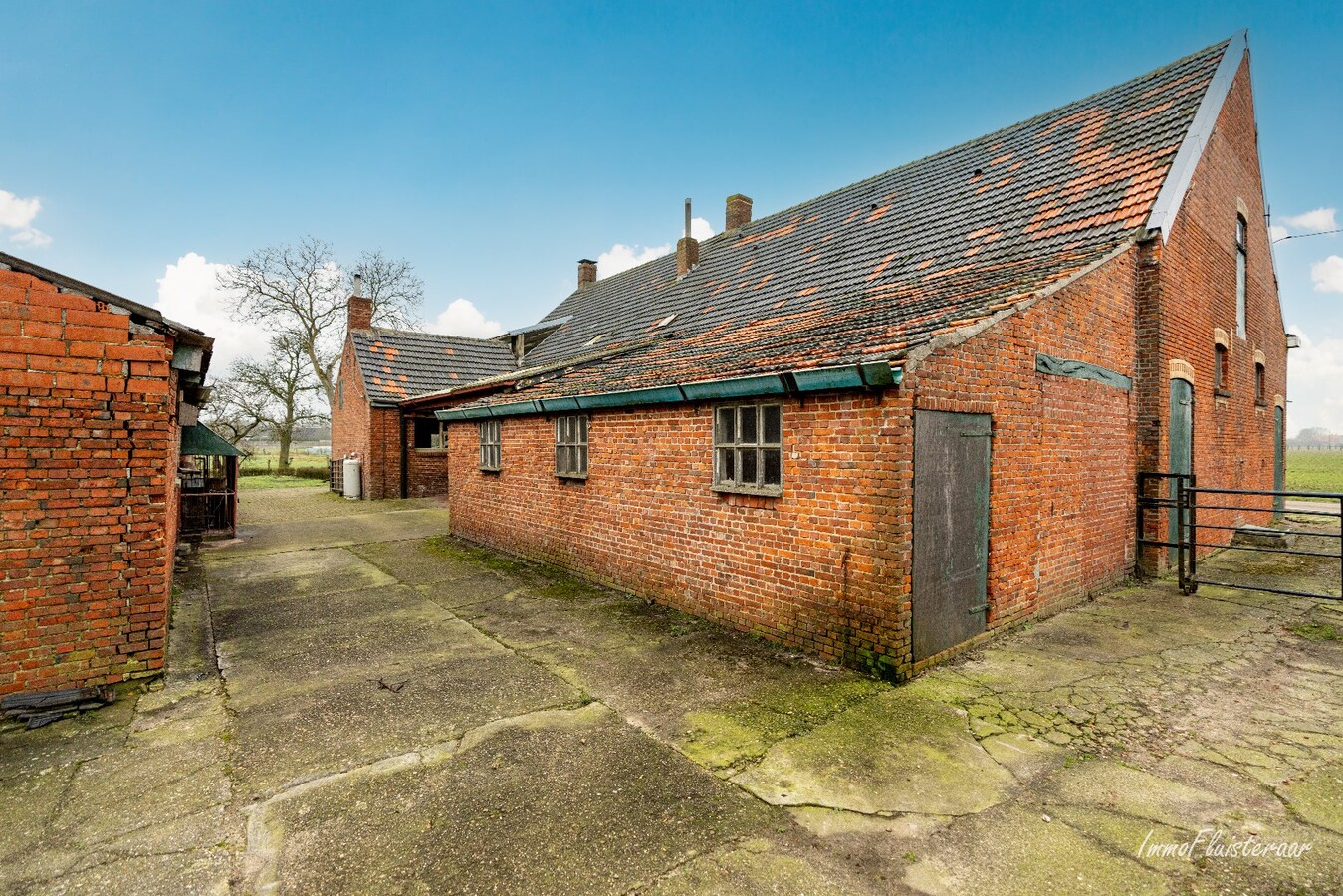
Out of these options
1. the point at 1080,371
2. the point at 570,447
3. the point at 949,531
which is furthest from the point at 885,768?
the point at 570,447

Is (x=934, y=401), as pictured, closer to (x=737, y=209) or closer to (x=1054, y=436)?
(x=1054, y=436)

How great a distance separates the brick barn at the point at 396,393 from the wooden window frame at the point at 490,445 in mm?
9053

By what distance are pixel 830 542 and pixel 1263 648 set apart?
4321 millimetres

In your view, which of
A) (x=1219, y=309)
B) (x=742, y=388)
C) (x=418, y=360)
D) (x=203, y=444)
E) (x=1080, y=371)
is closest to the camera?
(x=742, y=388)

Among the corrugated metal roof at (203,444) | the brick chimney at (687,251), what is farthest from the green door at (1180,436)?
the corrugated metal roof at (203,444)

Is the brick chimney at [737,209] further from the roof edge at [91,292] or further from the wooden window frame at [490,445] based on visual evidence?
the roof edge at [91,292]

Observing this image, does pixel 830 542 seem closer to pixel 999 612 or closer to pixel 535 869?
pixel 999 612

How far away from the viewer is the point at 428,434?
19984 mm

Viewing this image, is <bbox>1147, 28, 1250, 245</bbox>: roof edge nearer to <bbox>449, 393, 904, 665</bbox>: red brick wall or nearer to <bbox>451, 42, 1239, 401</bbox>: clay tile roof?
<bbox>451, 42, 1239, 401</bbox>: clay tile roof

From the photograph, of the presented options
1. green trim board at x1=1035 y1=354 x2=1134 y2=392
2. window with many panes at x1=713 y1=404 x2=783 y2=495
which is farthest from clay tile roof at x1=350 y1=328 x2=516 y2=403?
green trim board at x1=1035 y1=354 x2=1134 y2=392

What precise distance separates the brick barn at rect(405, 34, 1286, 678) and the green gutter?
3 centimetres

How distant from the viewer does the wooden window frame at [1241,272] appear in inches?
420

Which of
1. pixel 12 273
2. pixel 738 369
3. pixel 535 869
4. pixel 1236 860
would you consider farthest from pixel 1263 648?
pixel 12 273

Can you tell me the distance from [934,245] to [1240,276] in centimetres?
657
